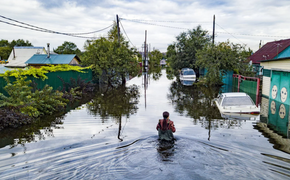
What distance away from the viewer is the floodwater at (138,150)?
6004mm

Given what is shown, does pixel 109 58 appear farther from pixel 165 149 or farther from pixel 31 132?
pixel 165 149

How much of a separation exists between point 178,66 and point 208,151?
36972 millimetres

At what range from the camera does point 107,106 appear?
15953mm

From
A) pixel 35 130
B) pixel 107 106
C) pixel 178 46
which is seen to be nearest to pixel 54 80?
pixel 107 106

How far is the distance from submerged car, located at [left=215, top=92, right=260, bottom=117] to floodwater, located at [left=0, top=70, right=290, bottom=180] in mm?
723

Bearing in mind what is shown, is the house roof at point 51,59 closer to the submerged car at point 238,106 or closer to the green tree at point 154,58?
the submerged car at point 238,106

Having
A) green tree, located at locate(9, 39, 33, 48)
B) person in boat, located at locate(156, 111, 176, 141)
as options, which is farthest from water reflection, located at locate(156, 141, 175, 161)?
green tree, located at locate(9, 39, 33, 48)

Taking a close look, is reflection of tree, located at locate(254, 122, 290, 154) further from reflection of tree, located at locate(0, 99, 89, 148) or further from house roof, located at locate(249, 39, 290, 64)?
house roof, located at locate(249, 39, 290, 64)

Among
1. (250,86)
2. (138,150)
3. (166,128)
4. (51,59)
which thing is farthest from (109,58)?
(138,150)

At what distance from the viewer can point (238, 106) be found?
41.9 feet

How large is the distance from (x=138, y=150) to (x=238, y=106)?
7.21 metres

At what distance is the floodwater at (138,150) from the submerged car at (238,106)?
2.37 ft

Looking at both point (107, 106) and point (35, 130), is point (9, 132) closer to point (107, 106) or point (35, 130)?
point (35, 130)

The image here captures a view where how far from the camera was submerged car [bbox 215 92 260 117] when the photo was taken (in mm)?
12461
